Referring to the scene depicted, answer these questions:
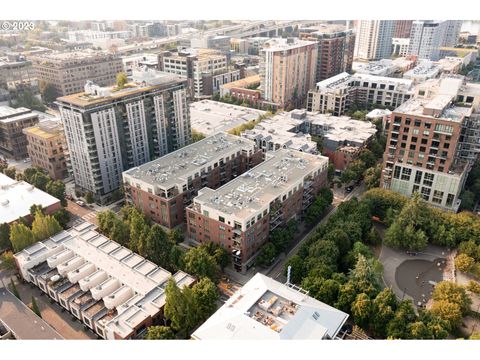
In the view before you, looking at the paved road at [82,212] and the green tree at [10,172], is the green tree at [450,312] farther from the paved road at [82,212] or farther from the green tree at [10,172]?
the green tree at [10,172]

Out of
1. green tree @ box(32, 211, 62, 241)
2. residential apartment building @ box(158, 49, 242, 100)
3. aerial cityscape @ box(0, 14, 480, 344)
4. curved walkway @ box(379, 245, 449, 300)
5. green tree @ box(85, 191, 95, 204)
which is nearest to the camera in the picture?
aerial cityscape @ box(0, 14, 480, 344)

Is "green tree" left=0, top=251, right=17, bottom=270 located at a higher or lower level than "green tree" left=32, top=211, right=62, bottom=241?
lower

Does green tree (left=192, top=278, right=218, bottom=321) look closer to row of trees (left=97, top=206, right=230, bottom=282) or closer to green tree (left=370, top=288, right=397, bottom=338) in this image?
row of trees (left=97, top=206, right=230, bottom=282)

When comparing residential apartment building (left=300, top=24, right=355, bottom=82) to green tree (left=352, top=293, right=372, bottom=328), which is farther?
residential apartment building (left=300, top=24, right=355, bottom=82)

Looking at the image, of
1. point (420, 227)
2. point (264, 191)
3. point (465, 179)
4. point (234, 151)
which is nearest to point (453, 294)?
point (420, 227)

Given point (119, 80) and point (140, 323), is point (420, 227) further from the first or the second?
point (119, 80)

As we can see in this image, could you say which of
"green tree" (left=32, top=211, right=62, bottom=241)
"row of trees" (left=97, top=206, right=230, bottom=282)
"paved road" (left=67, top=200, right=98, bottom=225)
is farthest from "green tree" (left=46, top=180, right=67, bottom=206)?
"row of trees" (left=97, top=206, right=230, bottom=282)

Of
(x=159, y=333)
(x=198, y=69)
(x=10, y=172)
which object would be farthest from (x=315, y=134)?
(x=10, y=172)
